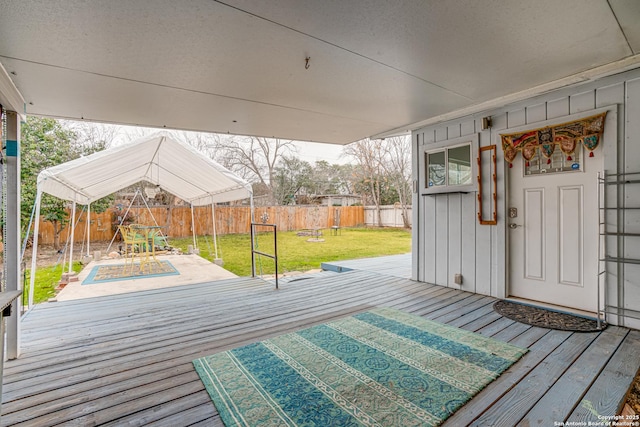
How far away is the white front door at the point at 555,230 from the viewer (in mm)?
3168

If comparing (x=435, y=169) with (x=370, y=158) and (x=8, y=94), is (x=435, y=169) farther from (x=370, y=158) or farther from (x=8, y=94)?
(x=370, y=158)

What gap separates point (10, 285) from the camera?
2.47m

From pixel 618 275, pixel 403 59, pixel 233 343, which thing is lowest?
pixel 233 343

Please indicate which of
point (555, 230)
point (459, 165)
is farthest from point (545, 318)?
point (459, 165)

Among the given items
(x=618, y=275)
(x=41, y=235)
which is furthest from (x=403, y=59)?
(x=41, y=235)

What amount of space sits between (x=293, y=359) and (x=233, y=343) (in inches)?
26.0

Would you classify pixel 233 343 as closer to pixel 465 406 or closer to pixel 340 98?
pixel 465 406

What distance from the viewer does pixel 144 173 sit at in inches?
292

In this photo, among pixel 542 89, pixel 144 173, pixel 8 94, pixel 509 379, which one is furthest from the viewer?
pixel 144 173

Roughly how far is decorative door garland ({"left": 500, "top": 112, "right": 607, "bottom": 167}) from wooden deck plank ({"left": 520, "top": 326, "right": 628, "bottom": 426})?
6.20ft

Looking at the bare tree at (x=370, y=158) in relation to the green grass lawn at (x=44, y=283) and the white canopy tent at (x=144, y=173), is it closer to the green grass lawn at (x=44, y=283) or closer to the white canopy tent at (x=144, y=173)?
the white canopy tent at (x=144, y=173)

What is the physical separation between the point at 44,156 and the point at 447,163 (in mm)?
10676

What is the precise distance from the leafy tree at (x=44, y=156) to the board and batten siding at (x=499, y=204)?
32.2 feet

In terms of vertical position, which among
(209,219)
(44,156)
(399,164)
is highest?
(399,164)
